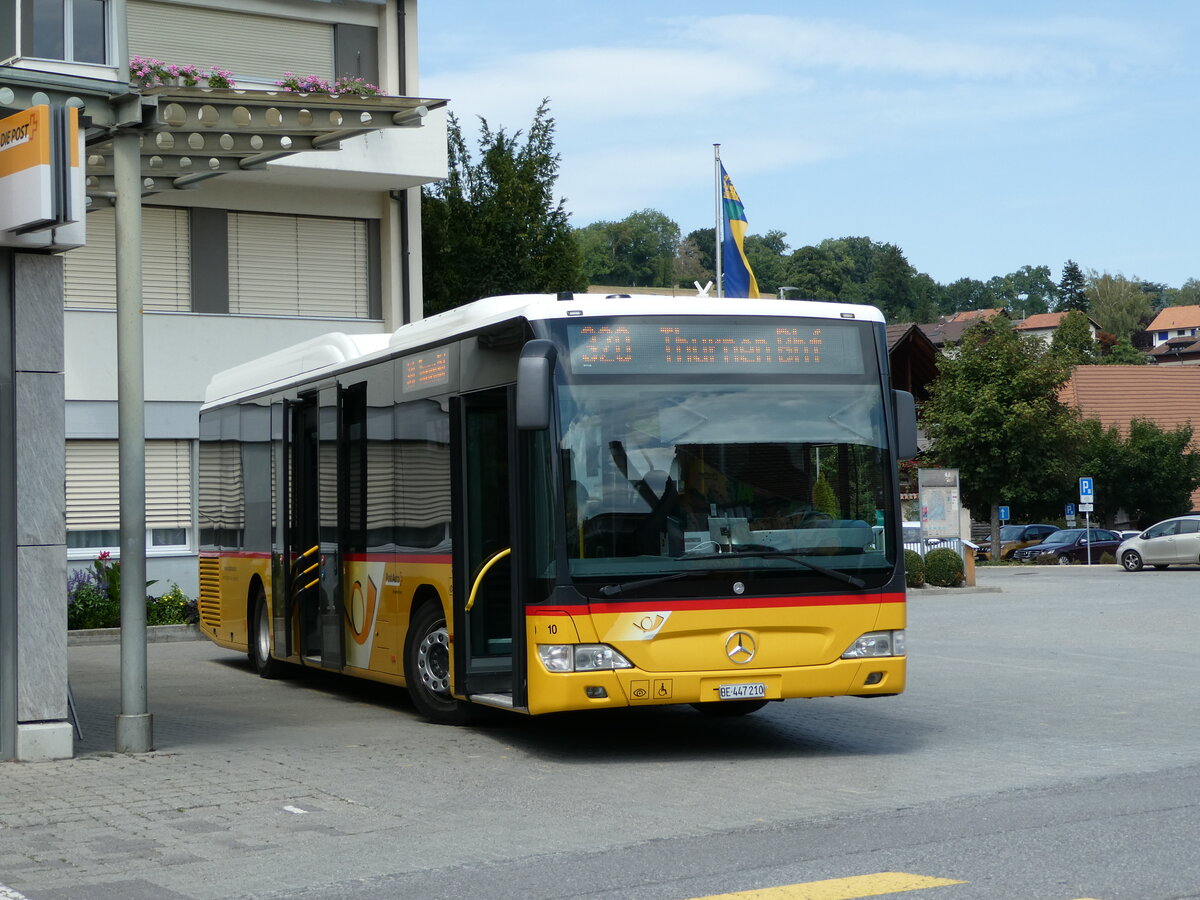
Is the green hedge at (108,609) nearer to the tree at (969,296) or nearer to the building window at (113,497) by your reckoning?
the building window at (113,497)

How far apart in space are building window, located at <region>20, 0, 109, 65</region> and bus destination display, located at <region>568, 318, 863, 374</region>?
4017 millimetres

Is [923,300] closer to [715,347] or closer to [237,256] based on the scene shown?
[237,256]

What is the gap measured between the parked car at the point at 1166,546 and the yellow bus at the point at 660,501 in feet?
115

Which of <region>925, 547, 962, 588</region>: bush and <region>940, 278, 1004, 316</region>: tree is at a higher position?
<region>940, 278, 1004, 316</region>: tree

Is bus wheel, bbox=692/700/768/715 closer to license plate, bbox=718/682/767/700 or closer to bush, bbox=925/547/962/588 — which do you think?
license plate, bbox=718/682/767/700

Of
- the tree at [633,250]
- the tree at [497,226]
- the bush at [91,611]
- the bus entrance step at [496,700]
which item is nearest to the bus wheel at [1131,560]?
the tree at [497,226]

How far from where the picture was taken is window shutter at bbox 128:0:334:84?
24.9m

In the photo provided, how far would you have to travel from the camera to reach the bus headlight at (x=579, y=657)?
10305mm

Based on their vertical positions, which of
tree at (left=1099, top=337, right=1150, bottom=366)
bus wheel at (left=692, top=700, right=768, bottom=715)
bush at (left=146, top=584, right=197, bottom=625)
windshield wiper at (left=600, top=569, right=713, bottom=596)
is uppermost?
tree at (left=1099, top=337, right=1150, bottom=366)

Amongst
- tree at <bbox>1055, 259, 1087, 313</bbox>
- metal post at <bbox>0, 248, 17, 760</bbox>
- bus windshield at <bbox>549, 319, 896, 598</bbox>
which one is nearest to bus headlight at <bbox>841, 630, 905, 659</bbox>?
bus windshield at <bbox>549, 319, 896, 598</bbox>

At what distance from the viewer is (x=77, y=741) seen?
11508mm

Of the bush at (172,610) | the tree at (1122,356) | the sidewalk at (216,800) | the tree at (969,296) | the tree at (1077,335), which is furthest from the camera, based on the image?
the tree at (969,296)

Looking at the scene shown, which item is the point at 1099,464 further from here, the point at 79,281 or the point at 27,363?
the point at 27,363

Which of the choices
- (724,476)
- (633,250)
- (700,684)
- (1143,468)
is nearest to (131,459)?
A: (724,476)
